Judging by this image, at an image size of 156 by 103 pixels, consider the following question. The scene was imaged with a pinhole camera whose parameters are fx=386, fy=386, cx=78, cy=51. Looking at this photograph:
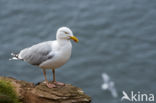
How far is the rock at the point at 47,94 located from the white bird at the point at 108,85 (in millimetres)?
15489

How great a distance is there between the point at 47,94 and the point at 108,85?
1765 cm

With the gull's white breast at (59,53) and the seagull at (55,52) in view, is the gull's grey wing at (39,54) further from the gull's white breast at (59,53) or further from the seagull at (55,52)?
the gull's white breast at (59,53)

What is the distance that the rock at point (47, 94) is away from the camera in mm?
11180

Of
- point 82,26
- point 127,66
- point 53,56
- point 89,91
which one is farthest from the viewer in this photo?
point 82,26

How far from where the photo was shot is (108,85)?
28.6 meters

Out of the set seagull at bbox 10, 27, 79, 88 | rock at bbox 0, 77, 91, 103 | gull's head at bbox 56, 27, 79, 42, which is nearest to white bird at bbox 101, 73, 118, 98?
rock at bbox 0, 77, 91, 103

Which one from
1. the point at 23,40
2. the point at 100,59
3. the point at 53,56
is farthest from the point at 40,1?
the point at 53,56

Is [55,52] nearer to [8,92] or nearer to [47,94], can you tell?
[47,94]

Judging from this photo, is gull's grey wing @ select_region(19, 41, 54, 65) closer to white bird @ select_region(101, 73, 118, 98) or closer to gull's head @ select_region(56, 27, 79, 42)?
gull's head @ select_region(56, 27, 79, 42)

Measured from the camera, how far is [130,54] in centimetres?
3014

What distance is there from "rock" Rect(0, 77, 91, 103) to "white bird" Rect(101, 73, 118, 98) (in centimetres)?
1549

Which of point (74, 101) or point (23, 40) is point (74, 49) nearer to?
point (23, 40)

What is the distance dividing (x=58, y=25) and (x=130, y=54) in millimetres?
6823

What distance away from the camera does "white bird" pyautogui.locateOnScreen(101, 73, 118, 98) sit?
88.6ft
